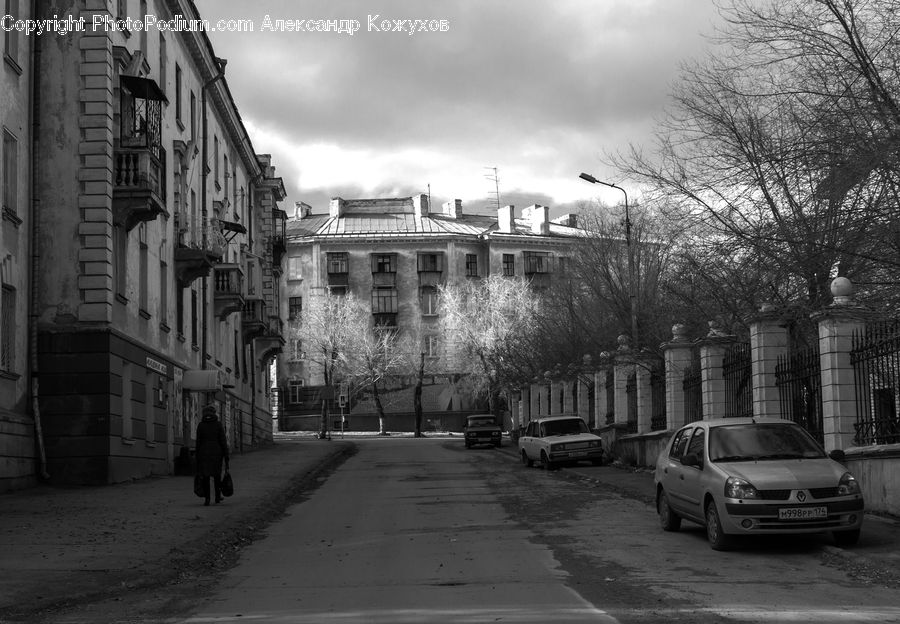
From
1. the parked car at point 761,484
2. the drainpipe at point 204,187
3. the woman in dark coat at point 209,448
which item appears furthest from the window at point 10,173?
the drainpipe at point 204,187

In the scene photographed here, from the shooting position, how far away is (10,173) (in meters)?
23.7

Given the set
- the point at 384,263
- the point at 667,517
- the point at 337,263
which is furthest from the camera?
the point at 384,263

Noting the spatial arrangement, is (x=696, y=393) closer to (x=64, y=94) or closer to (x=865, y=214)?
(x=865, y=214)

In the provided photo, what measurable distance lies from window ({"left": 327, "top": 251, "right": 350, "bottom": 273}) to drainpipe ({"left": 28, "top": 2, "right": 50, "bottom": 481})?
67301mm

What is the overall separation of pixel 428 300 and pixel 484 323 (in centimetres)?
1779

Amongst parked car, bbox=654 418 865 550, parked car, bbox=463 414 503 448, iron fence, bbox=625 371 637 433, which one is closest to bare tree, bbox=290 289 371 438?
parked car, bbox=463 414 503 448

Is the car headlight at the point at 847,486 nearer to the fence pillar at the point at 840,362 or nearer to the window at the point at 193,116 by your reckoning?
the fence pillar at the point at 840,362

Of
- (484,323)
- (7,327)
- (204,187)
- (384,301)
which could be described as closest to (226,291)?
(204,187)

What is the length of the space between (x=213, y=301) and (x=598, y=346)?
1427 cm

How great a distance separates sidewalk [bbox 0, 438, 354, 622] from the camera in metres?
10.9

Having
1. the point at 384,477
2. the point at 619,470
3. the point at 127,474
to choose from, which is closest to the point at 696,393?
the point at 619,470

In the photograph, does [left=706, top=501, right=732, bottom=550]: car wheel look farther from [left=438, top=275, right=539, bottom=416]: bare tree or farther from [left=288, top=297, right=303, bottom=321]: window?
[left=288, top=297, right=303, bottom=321]: window

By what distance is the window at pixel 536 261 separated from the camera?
94.1m

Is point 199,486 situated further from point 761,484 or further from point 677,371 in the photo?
point 677,371
